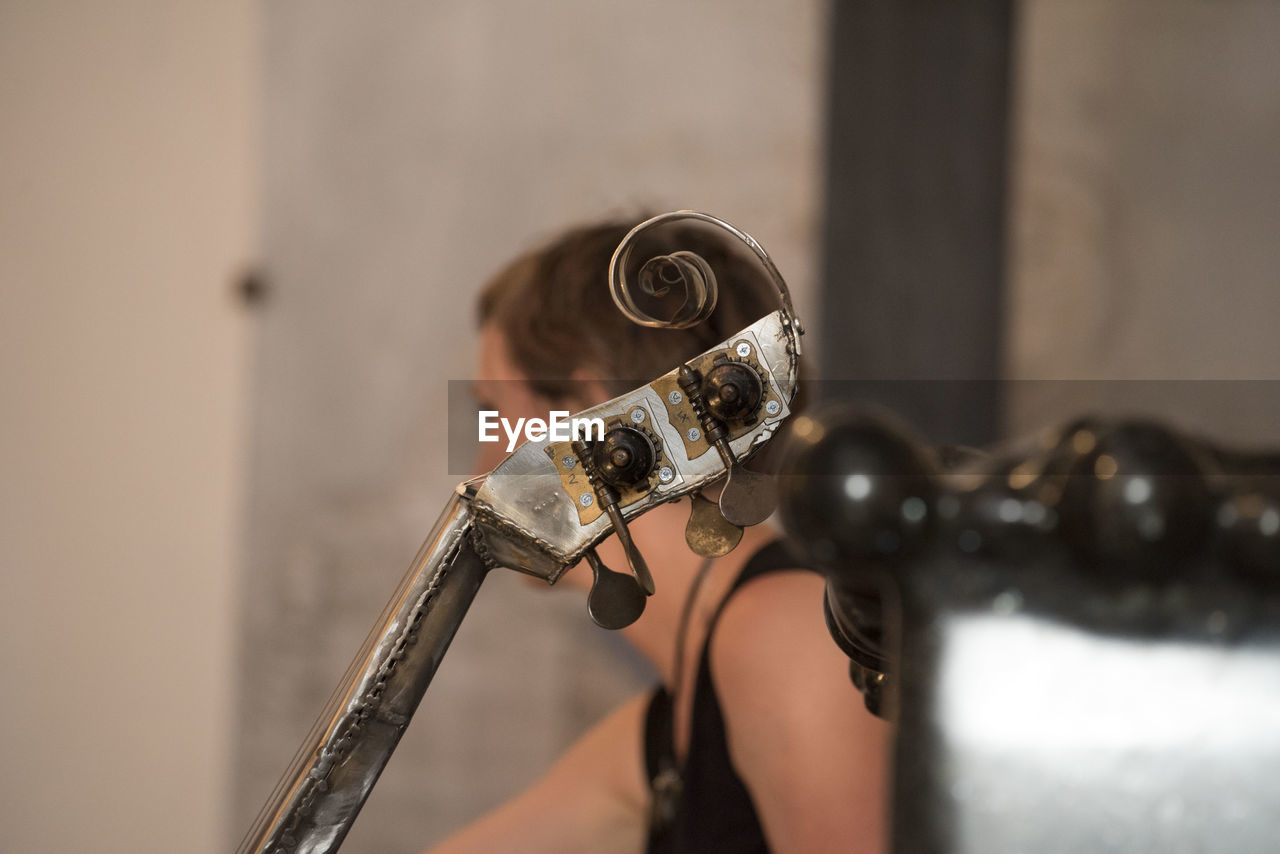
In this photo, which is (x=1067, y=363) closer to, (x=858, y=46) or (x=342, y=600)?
(x=858, y=46)

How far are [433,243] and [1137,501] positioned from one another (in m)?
1.21

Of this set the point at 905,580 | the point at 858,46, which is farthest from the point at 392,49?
the point at 905,580

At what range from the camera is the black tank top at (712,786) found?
0.66m

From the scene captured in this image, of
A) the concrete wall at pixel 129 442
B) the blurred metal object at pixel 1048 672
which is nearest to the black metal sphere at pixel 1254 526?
the blurred metal object at pixel 1048 672

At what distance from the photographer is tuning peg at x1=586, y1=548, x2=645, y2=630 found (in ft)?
1.11

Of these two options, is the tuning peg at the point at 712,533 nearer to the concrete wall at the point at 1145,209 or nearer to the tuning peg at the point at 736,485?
the tuning peg at the point at 736,485

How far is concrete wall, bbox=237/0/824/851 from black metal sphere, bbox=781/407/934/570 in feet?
3.06

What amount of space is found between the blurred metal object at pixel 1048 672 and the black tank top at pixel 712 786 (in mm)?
459

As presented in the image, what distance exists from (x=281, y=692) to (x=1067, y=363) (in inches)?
45.6

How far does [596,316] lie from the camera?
2.27 feet

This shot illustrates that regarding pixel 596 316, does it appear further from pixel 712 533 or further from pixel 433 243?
pixel 433 243

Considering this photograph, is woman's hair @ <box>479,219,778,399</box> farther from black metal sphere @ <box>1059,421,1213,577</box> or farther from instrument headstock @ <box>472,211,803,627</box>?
black metal sphere @ <box>1059,421,1213,577</box>

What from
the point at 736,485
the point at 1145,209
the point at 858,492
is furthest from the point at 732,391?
the point at 1145,209

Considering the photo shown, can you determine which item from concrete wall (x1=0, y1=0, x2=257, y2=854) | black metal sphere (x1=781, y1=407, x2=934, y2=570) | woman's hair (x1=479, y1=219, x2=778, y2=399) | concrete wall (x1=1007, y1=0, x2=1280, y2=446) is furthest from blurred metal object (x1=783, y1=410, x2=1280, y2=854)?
concrete wall (x1=0, y1=0, x2=257, y2=854)
